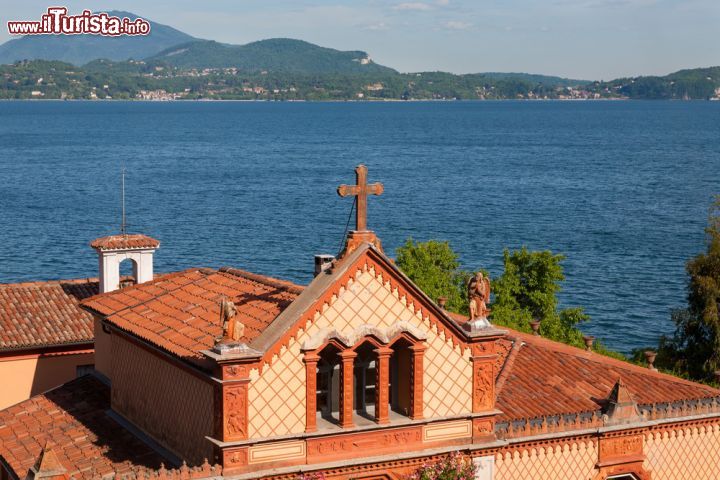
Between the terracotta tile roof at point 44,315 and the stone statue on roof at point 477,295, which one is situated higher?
the stone statue on roof at point 477,295

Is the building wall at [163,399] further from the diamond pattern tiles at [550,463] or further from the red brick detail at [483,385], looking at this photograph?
the diamond pattern tiles at [550,463]

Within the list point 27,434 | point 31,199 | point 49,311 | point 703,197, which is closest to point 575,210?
point 703,197

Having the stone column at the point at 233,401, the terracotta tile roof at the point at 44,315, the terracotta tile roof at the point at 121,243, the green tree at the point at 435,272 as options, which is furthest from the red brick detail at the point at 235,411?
the green tree at the point at 435,272

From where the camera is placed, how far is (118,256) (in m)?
32.4

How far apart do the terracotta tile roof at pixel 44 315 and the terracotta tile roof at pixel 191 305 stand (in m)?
4.57

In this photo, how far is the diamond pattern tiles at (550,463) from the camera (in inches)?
899

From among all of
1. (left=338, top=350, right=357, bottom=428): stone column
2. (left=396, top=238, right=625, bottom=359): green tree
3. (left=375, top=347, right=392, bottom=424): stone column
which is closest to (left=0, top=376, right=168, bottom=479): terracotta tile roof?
(left=338, top=350, right=357, bottom=428): stone column

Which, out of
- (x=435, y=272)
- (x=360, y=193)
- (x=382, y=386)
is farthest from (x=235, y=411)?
(x=435, y=272)

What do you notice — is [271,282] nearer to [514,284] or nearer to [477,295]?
[477,295]

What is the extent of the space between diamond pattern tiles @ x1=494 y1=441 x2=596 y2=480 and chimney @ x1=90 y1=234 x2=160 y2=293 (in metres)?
13.6

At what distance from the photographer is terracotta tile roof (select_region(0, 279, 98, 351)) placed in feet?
106

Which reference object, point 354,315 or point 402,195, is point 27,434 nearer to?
point 354,315

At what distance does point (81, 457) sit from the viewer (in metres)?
23.0

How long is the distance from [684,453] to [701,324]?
21657mm
